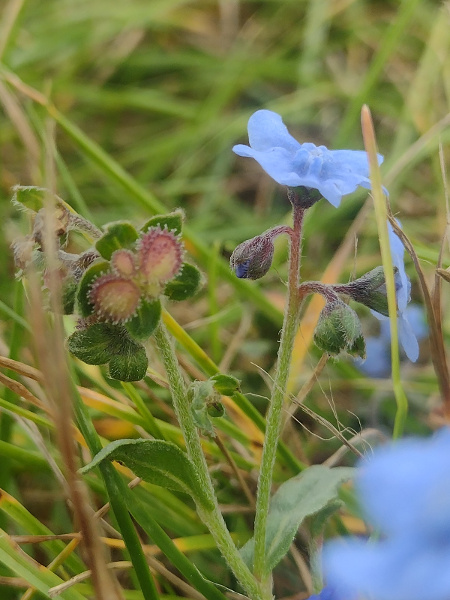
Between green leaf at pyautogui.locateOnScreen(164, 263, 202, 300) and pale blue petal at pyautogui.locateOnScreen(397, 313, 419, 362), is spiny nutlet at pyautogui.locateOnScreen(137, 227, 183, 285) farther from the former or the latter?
pale blue petal at pyautogui.locateOnScreen(397, 313, 419, 362)

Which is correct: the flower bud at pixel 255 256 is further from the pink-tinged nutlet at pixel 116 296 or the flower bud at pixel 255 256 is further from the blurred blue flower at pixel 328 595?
the blurred blue flower at pixel 328 595

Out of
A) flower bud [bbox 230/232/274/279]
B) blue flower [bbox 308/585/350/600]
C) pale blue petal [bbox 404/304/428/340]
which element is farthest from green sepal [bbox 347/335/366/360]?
pale blue petal [bbox 404/304/428/340]

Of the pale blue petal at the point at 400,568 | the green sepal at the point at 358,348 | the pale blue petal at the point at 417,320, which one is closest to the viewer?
the pale blue petal at the point at 400,568

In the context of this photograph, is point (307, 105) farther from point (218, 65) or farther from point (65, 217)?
point (65, 217)

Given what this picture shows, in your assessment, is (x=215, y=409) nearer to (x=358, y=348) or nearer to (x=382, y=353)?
(x=358, y=348)

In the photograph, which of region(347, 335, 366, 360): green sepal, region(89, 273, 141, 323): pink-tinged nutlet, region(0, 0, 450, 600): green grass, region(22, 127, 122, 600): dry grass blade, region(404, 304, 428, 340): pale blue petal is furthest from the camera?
region(404, 304, 428, 340): pale blue petal

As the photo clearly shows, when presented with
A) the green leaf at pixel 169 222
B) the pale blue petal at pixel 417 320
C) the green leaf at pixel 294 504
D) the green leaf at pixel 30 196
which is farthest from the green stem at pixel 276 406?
the pale blue petal at pixel 417 320
